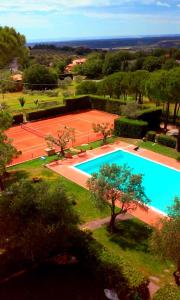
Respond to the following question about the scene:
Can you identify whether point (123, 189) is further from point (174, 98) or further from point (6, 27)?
point (174, 98)

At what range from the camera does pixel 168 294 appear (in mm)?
12820

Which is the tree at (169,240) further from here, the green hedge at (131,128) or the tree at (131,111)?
the tree at (131,111)

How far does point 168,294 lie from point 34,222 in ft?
21.0

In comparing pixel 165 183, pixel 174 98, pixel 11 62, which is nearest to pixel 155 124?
pixel 174 98

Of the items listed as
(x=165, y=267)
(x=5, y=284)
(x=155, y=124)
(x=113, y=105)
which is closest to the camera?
(x=5, y=284)

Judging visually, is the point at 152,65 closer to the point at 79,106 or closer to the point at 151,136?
the point at 79,106

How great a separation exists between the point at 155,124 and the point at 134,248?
24.7 metres

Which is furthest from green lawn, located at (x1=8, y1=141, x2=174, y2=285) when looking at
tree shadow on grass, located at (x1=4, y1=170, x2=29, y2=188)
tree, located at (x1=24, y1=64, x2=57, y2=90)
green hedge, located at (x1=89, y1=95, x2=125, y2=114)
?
tree, located at (x1=24, y1=64, x2=57, y2=90)

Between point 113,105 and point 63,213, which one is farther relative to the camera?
point 113,105

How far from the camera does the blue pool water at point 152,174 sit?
25.4 meters

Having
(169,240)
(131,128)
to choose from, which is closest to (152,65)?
(131,128)

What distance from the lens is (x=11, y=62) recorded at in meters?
17.4

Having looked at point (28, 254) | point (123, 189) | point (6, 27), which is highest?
point (6, 27)

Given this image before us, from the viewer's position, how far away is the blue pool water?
83.4ft
